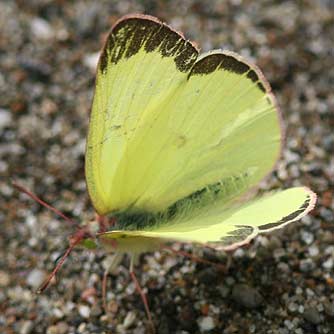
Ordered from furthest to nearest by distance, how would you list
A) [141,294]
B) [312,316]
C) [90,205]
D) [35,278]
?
[90,205] → [35,278] → [141,294] → [312,316]

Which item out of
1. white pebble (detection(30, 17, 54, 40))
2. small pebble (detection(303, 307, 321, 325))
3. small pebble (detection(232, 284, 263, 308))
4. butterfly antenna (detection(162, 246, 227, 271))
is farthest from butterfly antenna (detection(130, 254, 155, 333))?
white pebble (detection(30, 17, 54, 40))

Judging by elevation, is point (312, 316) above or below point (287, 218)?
below

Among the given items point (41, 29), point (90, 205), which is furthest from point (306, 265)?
point (41, 29)

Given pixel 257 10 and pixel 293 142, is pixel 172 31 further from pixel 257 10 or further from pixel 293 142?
pixel 257 10

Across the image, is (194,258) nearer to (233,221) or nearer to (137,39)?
(233,221)

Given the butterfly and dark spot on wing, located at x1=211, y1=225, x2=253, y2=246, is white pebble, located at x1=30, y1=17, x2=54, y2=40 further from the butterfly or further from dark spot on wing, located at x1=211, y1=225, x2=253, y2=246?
dark spot on wing, located at x1=211, y1=225, x2=253, y2=246

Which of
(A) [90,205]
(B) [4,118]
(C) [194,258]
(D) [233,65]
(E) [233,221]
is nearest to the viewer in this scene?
(E) [233,221]

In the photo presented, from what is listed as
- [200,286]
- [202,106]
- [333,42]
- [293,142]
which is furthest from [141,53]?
[333,42]
